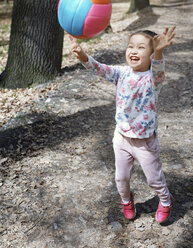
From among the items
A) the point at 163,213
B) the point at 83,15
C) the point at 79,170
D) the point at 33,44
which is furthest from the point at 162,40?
the point at 33,44

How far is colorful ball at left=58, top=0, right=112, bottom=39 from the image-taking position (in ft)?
11.8

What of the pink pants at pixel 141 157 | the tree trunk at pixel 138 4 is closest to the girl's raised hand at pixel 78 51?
the pink pants at pixel 141 157

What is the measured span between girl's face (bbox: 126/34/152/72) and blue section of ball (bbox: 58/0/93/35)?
1.27 meters

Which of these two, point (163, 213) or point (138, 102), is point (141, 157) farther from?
point (163, 213)

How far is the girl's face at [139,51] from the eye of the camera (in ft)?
8.30

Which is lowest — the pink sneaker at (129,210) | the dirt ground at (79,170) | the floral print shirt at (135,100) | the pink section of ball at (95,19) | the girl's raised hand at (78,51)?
the dirt ground at (79,170)

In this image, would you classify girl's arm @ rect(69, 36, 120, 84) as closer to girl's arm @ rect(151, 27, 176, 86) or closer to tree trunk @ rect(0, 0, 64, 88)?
girl's arm @ rect(151, 27, 176, 86)

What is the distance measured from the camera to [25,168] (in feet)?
13.4

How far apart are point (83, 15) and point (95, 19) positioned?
17cm

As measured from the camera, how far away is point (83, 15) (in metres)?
3.60

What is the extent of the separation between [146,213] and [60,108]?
2911mm

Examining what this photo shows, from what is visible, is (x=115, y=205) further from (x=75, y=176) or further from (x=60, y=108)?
(x=60, y=108)

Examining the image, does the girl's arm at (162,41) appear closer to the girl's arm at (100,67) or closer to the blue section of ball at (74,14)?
the girl's arm at (100,67)

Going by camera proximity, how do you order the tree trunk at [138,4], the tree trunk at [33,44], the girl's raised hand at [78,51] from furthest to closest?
the tree trunk at [138,4] < the tree trunk at [33,44] < the girl's raised hand at [78,51]
